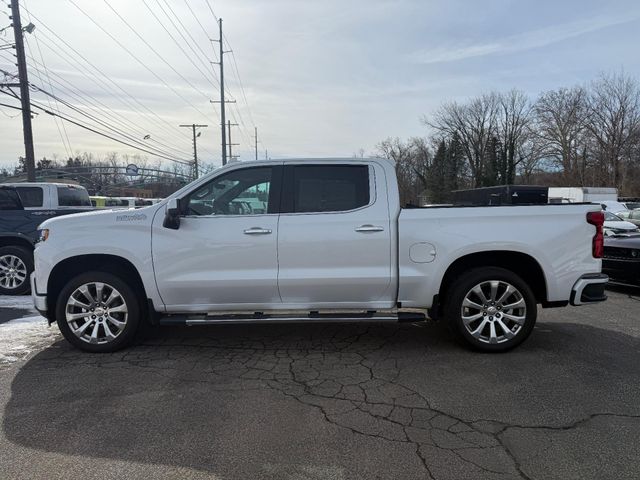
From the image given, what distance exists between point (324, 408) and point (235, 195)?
7.72 ft

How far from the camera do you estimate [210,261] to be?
15.7ft

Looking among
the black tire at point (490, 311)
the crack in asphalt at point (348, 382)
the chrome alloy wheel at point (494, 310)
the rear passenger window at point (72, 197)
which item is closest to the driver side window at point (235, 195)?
the crack in asphalt at point (348, 382)

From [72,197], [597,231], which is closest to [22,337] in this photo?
[72,197]

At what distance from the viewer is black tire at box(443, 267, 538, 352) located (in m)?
4.79

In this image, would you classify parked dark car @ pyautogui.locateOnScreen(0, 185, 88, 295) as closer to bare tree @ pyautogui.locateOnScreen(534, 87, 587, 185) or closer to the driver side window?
the driver side window

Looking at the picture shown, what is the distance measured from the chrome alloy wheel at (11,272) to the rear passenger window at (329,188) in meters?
6.05

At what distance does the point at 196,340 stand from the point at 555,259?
3.96 metres

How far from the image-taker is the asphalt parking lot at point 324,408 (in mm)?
2943

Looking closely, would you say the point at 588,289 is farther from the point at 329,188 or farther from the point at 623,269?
the point at 623,269

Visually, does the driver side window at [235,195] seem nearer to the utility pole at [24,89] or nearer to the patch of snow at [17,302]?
the patch of snow at [17,302]

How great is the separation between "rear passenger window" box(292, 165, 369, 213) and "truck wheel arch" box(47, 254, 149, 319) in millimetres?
1819

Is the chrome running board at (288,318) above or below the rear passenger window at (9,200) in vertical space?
below

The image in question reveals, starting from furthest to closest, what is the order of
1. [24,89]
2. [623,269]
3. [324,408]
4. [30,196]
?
[24,89], [30,196], [623,269], [324,408]

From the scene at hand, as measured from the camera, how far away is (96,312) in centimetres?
491
